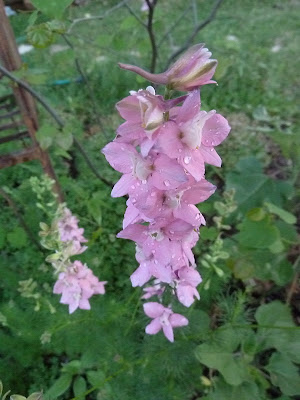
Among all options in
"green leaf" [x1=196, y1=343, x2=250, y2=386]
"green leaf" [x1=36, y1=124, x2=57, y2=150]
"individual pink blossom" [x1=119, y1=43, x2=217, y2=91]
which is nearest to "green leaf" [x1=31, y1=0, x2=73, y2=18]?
"individual pink blossom" [x1=119, y1=43, x2=217, y2=91]

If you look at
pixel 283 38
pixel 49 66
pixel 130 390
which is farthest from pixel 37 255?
pixel 283 38

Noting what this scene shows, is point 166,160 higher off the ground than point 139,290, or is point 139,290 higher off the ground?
point 166,160

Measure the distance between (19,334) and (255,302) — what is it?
1069 mm

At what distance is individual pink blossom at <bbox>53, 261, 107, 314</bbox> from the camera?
137 cm

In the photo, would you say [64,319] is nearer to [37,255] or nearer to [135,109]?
[37,255]

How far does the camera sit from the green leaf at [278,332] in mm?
1422

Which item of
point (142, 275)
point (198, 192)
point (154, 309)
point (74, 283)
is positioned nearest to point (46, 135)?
point (74, 283)

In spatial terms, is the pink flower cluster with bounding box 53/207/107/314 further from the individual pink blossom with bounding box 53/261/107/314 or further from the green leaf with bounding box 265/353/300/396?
the green leaf with bounding box 265/353/300/396

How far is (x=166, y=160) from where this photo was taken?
75 centimetres

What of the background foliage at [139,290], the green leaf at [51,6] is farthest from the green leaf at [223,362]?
the green leaf at [51,6]

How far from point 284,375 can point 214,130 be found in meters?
1.03

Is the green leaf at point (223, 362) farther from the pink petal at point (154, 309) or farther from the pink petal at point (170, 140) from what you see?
the pink petal at point (170, 140)

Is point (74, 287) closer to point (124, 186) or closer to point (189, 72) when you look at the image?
point (124, 186)

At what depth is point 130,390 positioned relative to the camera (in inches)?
58.4
